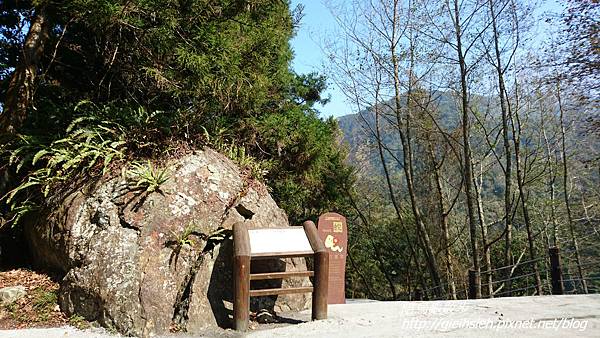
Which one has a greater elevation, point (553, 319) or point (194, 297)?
point (194, 297)

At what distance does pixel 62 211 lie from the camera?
17.3 ft

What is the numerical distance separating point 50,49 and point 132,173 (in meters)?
3.24

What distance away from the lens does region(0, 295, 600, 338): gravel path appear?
13.1 feet

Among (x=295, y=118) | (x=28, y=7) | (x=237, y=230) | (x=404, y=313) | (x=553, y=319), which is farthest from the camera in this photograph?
(x=295, y=118)

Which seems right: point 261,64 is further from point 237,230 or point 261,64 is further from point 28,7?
point 28,7

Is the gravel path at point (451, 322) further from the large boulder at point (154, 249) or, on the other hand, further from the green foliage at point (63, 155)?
the green foliage at point (63, 155)

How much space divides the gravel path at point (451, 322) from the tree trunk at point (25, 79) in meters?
3.29

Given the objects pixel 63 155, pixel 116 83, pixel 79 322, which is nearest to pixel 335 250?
pixel 79 322

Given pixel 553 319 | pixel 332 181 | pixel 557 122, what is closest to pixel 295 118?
pixel 332 181

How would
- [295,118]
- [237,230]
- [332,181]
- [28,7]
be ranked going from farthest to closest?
[332,181]
[295,118]
[28,7]
[237,230]

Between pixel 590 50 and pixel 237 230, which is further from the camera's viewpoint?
pixel 590 50
